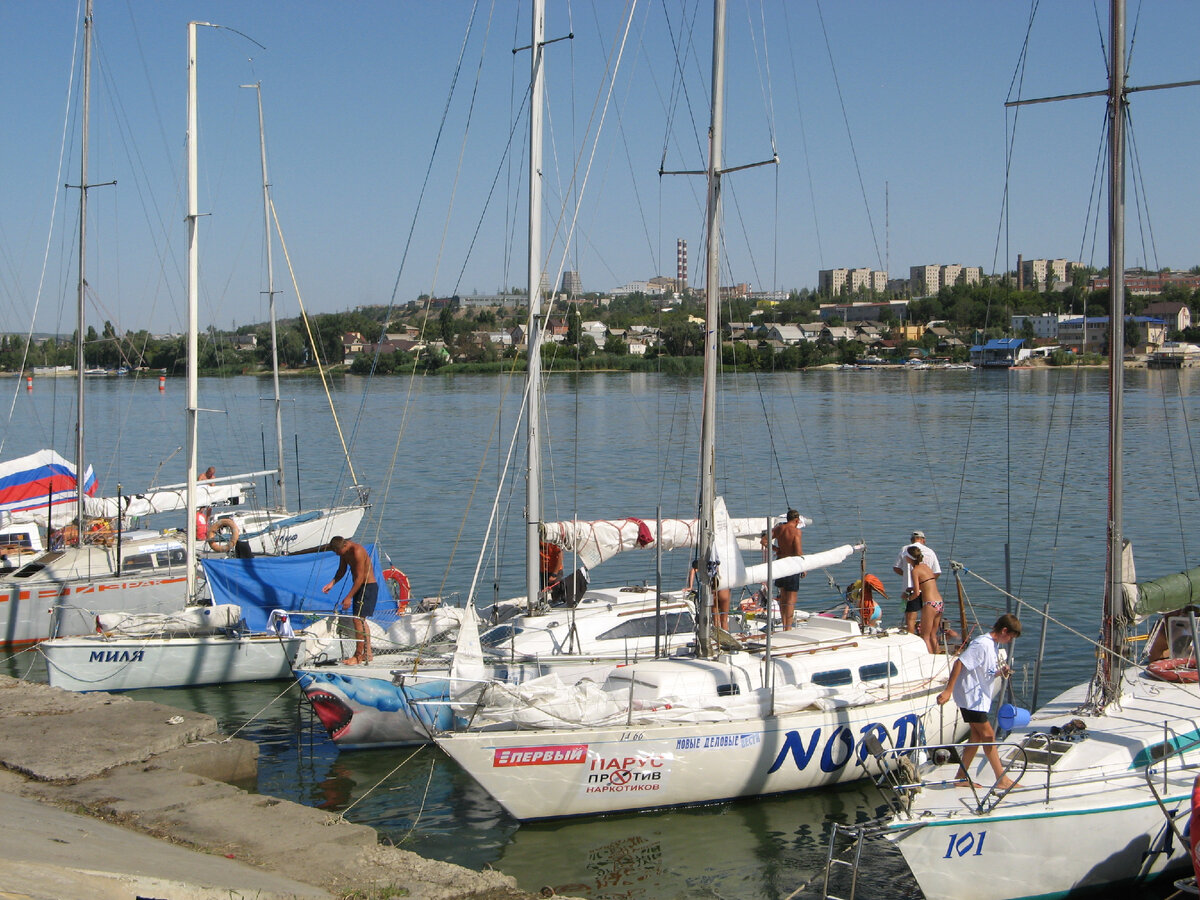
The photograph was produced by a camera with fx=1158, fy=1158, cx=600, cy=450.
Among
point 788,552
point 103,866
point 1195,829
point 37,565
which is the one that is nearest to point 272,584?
point 37,565

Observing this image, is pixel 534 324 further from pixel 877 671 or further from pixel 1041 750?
pixel 1041 750

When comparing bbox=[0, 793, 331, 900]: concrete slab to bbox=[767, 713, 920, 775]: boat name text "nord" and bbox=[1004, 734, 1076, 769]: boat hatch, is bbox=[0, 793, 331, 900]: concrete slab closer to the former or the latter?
bbox=[767, 713, 920, 775]: boat name text "nord"

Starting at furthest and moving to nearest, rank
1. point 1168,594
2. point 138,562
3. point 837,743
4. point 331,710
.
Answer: point 138,562 < point 331,710 < point 837,743 < point 1168,594

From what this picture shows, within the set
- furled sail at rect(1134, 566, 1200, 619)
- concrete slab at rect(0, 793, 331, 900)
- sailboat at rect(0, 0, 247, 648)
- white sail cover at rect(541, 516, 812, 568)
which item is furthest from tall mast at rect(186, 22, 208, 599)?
furled sail at rect(1134, 566, 1200, 619)

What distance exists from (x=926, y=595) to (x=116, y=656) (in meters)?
12.0

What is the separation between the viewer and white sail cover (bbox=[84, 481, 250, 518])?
2702 centimetres

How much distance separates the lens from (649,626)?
16.0 metres

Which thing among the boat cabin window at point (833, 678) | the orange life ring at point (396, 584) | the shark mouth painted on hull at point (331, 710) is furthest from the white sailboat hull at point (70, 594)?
the boat cabin window at point (833, 678)

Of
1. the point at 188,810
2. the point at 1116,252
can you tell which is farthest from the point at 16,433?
the point at 1116,252

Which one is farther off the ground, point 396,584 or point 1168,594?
point 1168,594

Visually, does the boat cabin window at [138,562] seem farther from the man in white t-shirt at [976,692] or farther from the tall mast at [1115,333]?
the tall mast at [1115,333]

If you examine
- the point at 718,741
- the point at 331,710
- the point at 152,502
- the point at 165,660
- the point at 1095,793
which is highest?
the point at 152,502

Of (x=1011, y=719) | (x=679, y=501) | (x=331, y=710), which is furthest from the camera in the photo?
(x=679, y=501)

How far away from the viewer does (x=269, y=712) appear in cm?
1717
